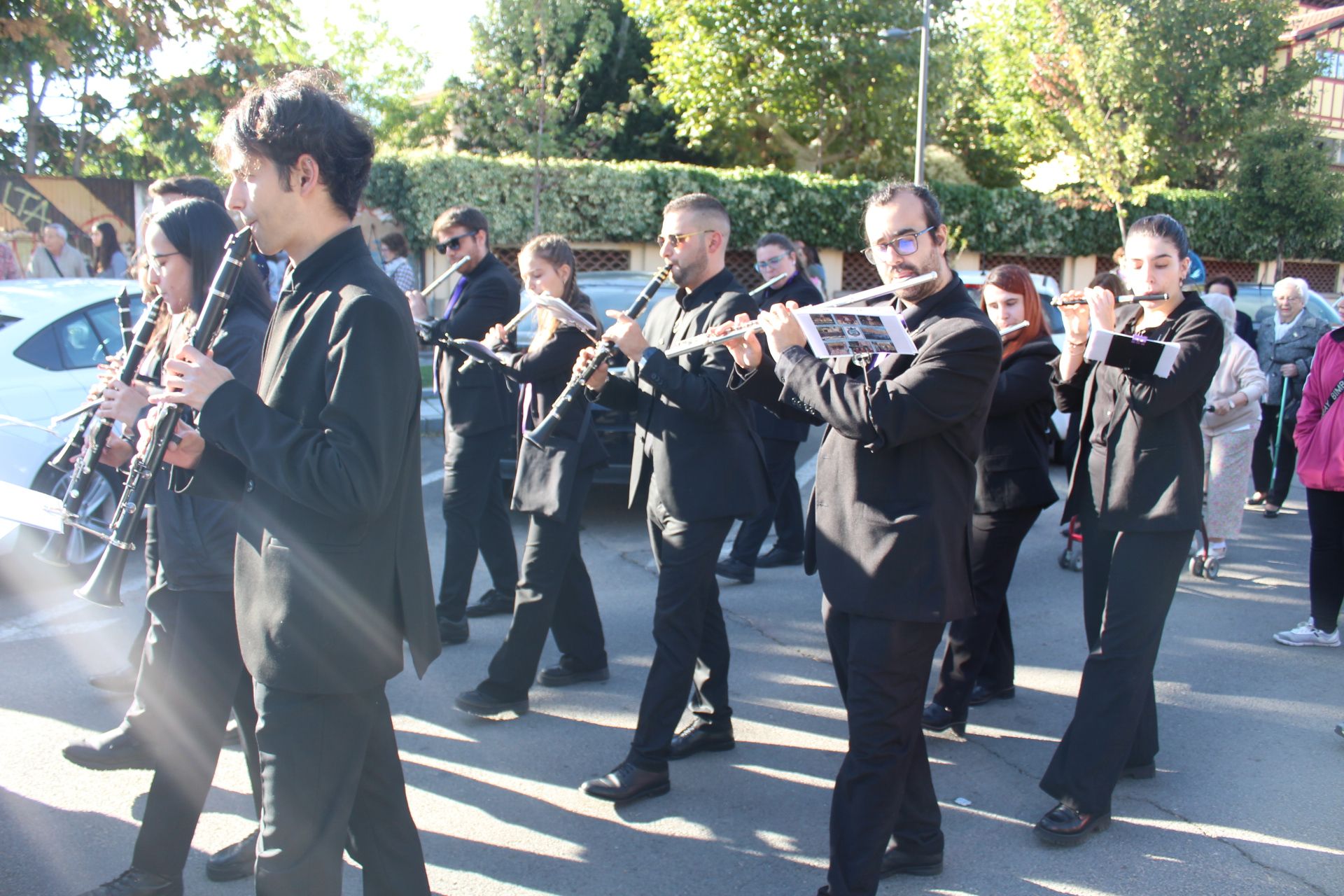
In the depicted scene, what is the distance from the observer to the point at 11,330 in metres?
6.12

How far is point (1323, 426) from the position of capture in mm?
5301

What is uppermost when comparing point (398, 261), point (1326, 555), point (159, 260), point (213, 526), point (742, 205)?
point (742, 205)

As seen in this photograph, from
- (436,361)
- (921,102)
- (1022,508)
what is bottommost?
(1022,508)

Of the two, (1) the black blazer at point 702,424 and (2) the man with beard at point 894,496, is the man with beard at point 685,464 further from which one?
(2) the man with beard at point 894,496

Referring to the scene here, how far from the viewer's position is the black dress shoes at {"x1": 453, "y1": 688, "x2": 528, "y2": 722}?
14.4ft

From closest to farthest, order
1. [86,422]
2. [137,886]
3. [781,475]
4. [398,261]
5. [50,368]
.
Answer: [137,886]
[86,422]
[50,368]
[781,475]
[398,261]

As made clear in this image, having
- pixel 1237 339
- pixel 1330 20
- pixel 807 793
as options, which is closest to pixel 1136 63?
pixel 1330 20

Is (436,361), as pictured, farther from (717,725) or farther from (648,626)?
(717,725)

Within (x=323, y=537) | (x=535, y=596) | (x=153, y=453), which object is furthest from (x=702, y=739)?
(x=153, y=453)

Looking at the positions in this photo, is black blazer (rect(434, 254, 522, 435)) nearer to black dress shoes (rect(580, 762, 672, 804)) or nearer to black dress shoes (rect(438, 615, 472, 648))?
black dress shoes (rect(438, 615, 472, 648))

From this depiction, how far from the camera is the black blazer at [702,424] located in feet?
12.0

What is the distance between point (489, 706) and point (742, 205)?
16.9 meters

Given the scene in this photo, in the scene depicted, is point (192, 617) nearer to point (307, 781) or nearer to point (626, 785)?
point (307, 781)

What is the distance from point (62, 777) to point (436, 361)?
8.69ft
